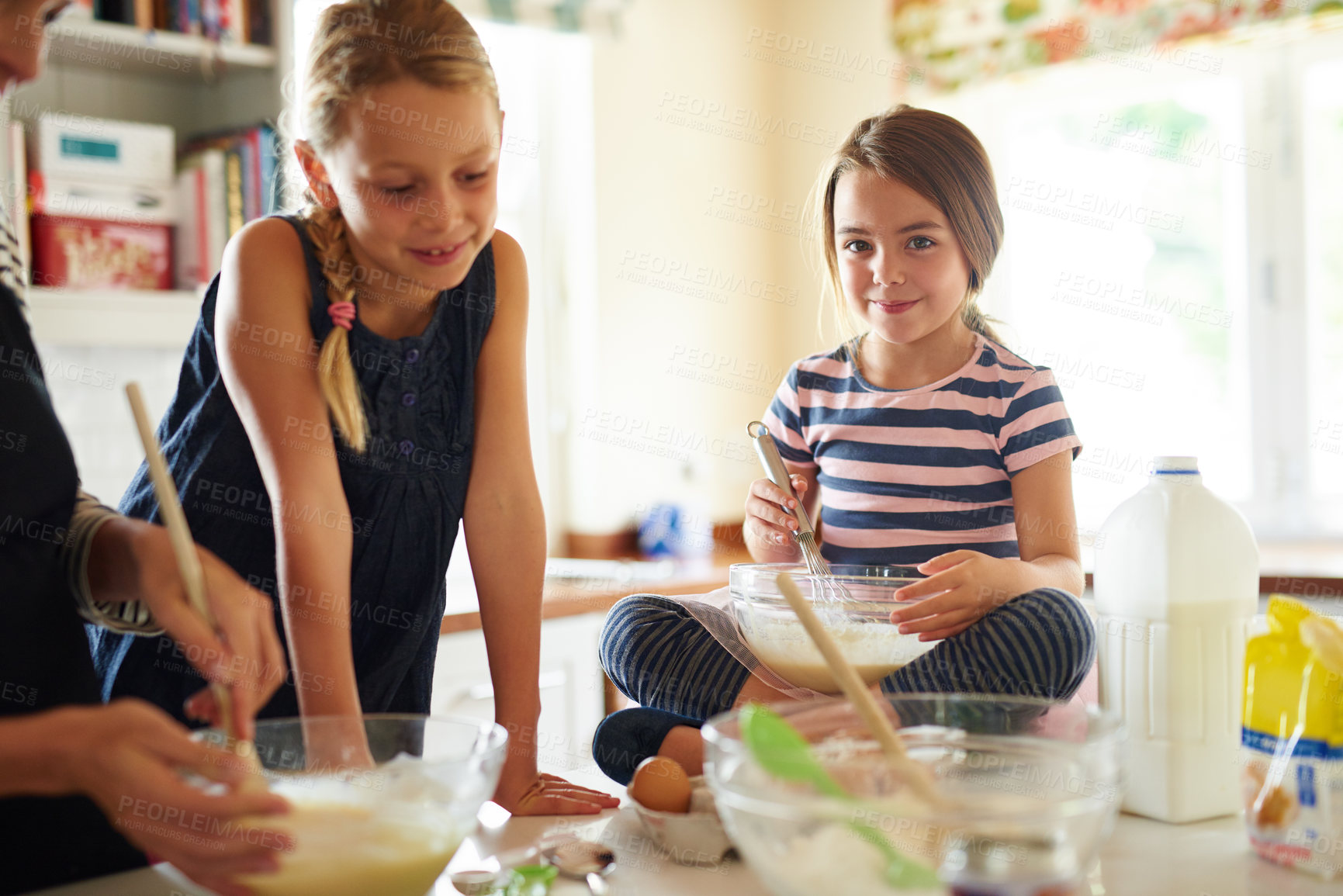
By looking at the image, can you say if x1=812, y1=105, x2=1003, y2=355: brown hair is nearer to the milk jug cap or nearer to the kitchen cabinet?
the milk jug cap

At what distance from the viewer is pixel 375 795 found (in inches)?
27.6

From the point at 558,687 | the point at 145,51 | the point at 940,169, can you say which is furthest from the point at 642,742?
the point at 145,51

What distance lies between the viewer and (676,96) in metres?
3.24

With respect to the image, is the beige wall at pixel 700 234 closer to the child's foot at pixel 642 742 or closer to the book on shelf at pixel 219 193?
the book on shelf at pixel 219 193

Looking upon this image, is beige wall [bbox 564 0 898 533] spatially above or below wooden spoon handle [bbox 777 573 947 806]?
above

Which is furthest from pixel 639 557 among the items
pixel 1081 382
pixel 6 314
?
pixel 6 314

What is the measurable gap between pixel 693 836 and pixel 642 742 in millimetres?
200

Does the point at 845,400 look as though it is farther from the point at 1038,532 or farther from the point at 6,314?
the point at 6,314

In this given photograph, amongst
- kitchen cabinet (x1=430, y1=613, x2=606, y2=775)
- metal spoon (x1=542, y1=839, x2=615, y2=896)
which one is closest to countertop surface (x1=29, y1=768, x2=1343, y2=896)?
metal spoon (x1=542, y1=839, x2=615, y2=896)

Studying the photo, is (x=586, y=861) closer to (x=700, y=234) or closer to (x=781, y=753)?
(x=781, y=753)

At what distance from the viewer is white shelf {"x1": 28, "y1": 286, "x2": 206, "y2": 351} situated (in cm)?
200

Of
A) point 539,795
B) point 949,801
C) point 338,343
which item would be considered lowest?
point 539,795

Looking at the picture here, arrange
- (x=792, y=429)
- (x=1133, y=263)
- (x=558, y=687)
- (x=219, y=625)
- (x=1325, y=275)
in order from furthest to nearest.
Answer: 1. (x=1133, y=263)
2. (x=1325, y=275)
3. (x=558, y=687)
4. (x=792, y=429)
5. (x=219, y=625)

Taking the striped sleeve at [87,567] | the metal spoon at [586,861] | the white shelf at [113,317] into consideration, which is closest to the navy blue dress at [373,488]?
the striped sleeve at [87,567]
